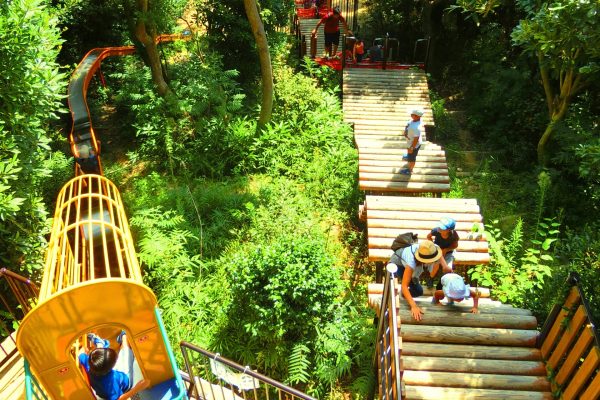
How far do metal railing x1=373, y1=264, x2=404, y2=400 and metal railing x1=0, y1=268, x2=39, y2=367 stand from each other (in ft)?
16.1

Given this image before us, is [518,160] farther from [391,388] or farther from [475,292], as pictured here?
[391,388]

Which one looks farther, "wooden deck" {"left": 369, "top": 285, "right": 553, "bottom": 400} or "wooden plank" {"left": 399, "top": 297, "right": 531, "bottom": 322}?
"wooden plank" {"left": 399, "top": 297, "right": 531, "bottom": 322}

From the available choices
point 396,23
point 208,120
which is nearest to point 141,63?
point 208,120

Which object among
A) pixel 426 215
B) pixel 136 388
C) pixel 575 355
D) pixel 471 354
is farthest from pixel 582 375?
pixel 136 388

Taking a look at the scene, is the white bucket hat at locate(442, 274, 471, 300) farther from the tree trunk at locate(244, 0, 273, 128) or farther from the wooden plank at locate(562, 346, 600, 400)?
the tree trunk at locate(244, 0, 273, 128)

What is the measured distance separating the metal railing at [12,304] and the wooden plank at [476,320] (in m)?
5.31

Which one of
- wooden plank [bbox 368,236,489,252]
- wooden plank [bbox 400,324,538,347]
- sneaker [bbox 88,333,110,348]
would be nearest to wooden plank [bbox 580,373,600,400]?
wooden plank [bbox 400,324,538,347]

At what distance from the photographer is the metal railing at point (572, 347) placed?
4.27 meters

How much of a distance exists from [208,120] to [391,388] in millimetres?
8567

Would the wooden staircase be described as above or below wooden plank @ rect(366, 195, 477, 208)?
below

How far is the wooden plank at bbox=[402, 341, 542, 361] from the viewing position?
5.07m

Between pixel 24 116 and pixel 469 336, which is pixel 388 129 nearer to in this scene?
pixel 469 336

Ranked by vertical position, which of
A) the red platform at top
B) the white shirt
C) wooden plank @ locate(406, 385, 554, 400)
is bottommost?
wooden plank @ locate(406, 385, 554, 400)

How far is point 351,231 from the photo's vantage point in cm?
906
